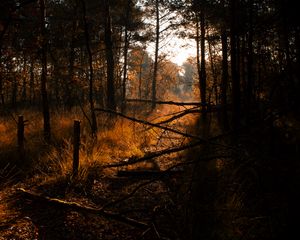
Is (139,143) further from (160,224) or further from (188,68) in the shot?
(188,68)

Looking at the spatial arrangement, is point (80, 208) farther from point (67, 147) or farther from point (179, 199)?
point (67, 147)

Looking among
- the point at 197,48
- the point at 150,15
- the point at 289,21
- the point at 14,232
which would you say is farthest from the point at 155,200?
the point at 150,15

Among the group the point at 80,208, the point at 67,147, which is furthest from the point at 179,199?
the point at 67,147

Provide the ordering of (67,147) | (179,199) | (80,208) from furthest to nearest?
(67,147), (179,199), (80,208)

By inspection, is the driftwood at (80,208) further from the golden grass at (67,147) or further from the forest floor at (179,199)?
the golden grass at (67,147)

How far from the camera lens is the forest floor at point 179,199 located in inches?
114

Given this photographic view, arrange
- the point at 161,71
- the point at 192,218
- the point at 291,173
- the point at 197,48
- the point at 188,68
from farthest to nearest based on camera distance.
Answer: the point at 188,68, the point at 161,71, the point at 197,48, the point at 192,218, the point at 291,173

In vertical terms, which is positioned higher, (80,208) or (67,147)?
(67,147)

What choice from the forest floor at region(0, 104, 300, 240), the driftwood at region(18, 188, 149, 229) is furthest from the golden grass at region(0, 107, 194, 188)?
the driftwood at region(18, 188, 149, 229)

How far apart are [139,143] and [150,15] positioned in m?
14.4

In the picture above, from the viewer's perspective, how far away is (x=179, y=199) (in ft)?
12.1

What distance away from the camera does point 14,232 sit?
356 centimetres

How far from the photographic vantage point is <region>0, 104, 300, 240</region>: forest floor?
9.50 feet

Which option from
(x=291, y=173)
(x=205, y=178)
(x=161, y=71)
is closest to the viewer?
(x=291, y=173)
